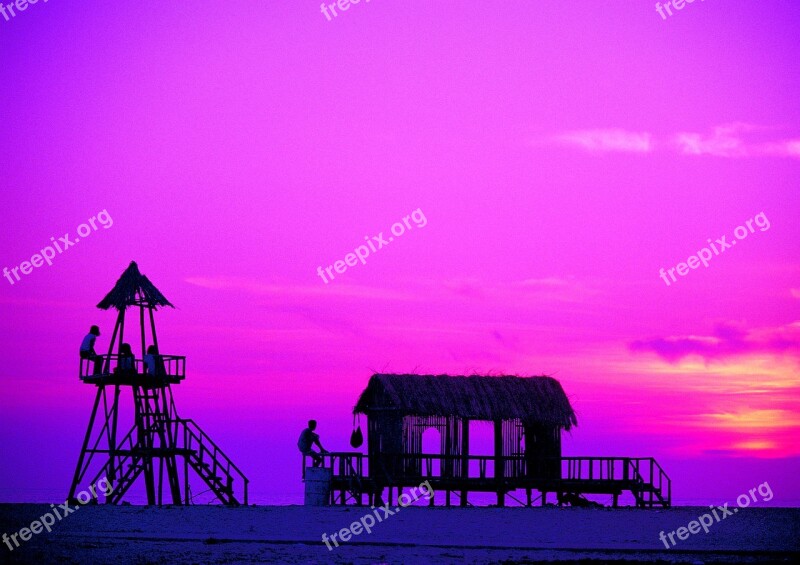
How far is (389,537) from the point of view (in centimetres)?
2784

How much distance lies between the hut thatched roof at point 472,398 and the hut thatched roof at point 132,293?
786cm

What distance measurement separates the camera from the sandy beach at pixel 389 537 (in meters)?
24.1

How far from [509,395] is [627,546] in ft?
58.1

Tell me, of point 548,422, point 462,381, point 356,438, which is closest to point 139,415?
Result: point 356,438

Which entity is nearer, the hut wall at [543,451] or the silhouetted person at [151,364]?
the silhouetted person at [151,364]

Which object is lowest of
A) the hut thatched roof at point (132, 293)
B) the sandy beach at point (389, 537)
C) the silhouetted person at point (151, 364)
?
the sandy beach at point (389, 537)

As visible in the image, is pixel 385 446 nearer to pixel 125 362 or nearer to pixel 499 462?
pixel 499 462

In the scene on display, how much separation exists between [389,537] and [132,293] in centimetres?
1954

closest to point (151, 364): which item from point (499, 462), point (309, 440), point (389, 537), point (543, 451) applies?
point (309, 440)

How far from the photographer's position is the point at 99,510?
35250mm

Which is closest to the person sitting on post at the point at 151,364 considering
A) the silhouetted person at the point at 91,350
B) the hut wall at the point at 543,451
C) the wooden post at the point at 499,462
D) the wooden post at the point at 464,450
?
the silhouetted person at the point at 91,350

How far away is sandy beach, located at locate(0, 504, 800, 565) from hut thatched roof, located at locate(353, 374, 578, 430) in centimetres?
591

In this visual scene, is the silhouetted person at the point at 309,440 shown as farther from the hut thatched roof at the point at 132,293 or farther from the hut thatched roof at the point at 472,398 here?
the hut thatched roof at the point at 132,293
